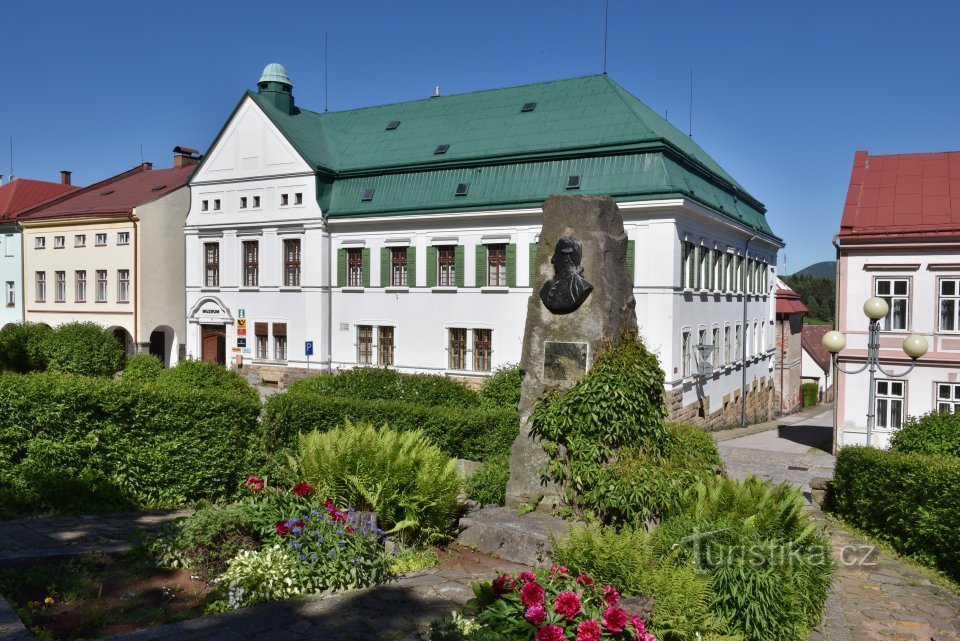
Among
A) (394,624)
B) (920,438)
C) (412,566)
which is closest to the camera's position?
(394,624)

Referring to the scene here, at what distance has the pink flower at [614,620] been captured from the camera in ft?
17.3

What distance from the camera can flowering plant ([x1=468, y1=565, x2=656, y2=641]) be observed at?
208 inches

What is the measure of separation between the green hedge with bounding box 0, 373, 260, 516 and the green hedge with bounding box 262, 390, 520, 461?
2094 millimetres

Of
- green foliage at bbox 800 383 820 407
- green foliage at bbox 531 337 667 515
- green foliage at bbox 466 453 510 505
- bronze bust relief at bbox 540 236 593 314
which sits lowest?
green foliage at bbox 800 383 820 407

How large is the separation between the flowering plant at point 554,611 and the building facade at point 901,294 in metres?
19.9

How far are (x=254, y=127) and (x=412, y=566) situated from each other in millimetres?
29732

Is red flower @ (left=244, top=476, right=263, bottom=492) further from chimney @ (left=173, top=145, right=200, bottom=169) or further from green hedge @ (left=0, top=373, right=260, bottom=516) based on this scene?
chimney @ (left=173, top=145, right=200, bottom=169)

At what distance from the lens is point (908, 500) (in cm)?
1028

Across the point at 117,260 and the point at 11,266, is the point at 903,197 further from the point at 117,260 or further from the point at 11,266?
the point at 11,266

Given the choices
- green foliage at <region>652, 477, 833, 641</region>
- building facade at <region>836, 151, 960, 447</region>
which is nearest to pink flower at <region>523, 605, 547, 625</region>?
green foliage at <region>652, 477, 833, 641</region>

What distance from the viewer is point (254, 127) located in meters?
33.8

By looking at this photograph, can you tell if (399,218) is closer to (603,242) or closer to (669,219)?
(669,219)

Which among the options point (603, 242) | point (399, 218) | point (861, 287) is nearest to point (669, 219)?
point (861, 287)

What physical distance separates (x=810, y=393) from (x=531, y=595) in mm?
54024
